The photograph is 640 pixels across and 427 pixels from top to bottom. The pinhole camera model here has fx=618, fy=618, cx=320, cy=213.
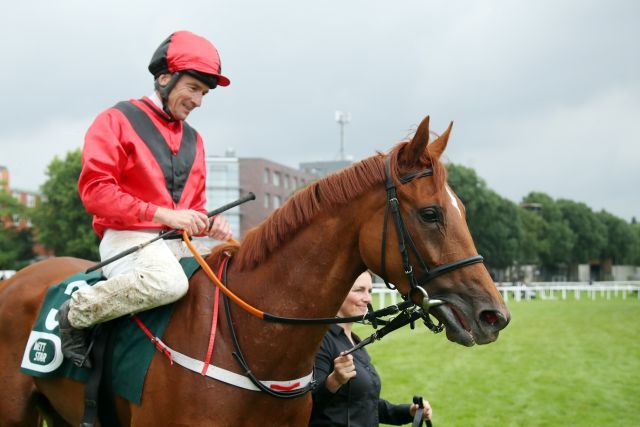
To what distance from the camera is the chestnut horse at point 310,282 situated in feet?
9.07

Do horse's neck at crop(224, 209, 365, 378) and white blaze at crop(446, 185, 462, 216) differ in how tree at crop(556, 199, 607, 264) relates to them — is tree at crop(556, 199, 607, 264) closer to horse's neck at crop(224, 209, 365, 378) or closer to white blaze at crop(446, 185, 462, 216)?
white blaze at crop(446, 185, 462, 216)

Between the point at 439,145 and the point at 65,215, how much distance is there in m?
43.9

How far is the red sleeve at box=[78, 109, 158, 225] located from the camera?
314cm

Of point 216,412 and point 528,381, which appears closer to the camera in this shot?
point 216,412

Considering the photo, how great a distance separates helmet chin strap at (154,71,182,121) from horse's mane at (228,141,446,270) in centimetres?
97

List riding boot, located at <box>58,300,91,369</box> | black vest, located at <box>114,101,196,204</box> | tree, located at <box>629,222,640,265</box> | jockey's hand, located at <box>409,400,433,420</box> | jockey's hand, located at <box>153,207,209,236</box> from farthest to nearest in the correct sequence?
1. tree, located at <box>629,222,640,265</box>
2. jockey's hand, located at <box>409,400,433,420</box>
3. black vest, located at <box>114,101,196,204</box>
4. riding boot, located at <box>58,300,91,369</box>
5. jockey's hand, located at <box>153,207,209,236</box>

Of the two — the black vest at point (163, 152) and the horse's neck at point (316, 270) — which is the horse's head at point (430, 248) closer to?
the horse's neck at point (316, 270)

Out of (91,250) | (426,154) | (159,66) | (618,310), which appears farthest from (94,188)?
(91,250)

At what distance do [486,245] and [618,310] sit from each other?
3191 cm

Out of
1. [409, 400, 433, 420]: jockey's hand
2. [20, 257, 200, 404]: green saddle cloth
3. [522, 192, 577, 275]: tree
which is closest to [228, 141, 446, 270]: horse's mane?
[20, 257, 200, 404]: green saddle cloth

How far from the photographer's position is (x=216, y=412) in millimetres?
2844

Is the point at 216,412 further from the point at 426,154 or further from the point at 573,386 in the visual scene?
the point at 573,386

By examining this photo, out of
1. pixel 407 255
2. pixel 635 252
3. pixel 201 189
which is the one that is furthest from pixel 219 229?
pixel 635 252

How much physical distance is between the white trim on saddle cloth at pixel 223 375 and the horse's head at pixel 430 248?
72cm
